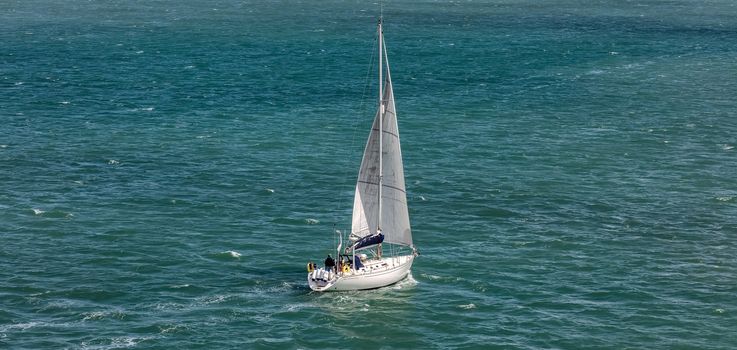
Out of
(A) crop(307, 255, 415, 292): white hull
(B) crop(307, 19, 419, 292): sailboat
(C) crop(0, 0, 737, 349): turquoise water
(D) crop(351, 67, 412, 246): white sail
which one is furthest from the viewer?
(D) crop(351, 67, 412, 246): white sail

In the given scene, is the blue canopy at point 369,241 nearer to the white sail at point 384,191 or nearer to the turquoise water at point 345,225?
the white sail at point 384,191

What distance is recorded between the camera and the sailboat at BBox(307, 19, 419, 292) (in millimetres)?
115375

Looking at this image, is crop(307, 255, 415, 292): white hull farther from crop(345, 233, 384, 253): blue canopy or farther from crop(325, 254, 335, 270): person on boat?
crop(345, 233, 384, 253): blue canopy

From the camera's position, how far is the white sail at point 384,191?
383 ft

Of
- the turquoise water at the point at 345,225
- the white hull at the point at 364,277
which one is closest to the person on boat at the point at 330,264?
the white hull at the point at 364,277

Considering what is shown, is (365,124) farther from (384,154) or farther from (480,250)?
(384,154)

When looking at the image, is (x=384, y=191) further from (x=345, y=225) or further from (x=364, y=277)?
(x=345, y=225)

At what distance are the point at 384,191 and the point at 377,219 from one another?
9.27 feet

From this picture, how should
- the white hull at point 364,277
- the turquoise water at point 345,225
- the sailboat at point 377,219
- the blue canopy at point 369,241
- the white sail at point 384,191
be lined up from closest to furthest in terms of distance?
the turquoise water at point 345,225 < the white hull at point 364,277 < the sailboat at point 377,219 < the white sail at point 384,191 < the blue canopy at point 369,241

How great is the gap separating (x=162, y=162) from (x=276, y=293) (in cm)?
5583

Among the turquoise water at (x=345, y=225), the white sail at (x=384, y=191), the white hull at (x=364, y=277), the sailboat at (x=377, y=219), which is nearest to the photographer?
the turquoise water at (x=345, y=225)

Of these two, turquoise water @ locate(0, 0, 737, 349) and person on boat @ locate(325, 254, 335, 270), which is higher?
person on boat @ locate(325, 254, 335, 270)

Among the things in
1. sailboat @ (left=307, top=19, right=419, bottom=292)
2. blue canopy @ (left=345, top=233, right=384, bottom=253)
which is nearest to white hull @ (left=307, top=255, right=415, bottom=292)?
sailboat @ (left=307, top=19, right=419, bottom=292)

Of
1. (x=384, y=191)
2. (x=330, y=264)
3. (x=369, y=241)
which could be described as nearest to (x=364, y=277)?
(x=330, y=264)
